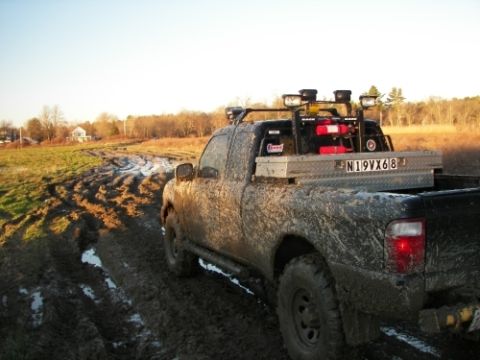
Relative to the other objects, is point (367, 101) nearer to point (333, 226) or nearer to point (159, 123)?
point (333, 226)

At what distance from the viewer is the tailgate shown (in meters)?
3.26

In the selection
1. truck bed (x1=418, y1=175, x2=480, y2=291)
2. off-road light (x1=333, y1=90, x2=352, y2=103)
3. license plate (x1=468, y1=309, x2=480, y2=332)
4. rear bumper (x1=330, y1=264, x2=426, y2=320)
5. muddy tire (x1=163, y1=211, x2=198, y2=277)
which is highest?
off-road light (x1=333, y1=90, x2=352, y2=103)

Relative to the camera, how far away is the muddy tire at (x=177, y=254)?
677 centimetres

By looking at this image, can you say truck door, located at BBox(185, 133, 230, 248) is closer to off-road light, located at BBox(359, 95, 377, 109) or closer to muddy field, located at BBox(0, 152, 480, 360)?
muddy field, located at BBox(0, 152, 480, 360)

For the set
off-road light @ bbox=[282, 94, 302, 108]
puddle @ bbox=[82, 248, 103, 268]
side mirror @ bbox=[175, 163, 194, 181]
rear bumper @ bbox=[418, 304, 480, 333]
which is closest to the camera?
rear bumper @ bbox=[418, 304, 480, 333]

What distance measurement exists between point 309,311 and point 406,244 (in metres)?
1.14

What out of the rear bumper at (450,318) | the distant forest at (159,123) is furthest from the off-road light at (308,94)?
the distant forest at (159,123)

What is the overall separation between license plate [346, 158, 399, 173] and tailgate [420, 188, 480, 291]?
→ 1294mm

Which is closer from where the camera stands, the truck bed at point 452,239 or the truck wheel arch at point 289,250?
the truck bed at point 452,239

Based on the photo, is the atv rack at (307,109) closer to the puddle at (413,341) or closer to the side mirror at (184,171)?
the side mirror at (184,171)

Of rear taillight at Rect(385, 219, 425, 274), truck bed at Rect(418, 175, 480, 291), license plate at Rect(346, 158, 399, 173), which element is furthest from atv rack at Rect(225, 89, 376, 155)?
rear taillight at Rect(385, 219, 425, 274)

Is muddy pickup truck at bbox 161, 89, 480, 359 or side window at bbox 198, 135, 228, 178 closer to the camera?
muddy pickup truck at bbox 161, 89, 480, 359

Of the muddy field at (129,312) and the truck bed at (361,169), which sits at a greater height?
the truck bed at (361,169)

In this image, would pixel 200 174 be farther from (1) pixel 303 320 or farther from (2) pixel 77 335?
(1) pixel 303 320
